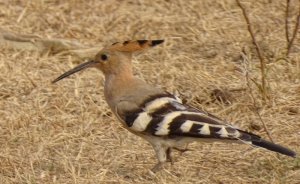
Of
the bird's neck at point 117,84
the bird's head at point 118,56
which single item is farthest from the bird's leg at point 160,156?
the bird's head at point 118,56

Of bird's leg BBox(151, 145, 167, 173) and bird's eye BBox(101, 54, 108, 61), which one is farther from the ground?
bird's eye BBox(101, 54, 108, 61)

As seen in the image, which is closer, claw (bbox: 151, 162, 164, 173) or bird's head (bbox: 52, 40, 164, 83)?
claw (bbox: 151, 162, 164, 173)

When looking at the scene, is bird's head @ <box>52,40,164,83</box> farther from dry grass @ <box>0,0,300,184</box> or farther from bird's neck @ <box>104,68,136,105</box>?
dry grass @ <box>0,0,300,184</box>

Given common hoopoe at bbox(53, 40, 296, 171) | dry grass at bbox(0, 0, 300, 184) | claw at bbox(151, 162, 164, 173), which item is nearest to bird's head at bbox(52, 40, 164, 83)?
common hoopoe at bbox(53, 40, 296, 171)

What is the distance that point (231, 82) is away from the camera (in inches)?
270

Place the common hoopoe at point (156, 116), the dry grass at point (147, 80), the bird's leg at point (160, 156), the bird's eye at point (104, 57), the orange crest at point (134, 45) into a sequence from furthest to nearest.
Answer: the bird's eye at point (104, 57)
the orange crest at point (134, 45)
the dry grass at point (147, 80)
the bird's leg at point (160, 156)
the common hoopoe at point (156, 116)

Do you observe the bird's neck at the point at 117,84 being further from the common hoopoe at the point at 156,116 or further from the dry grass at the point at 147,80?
the dry grass at the point at 147,80

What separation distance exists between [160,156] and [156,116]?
226 millimetres

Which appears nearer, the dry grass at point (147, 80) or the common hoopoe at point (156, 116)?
the common hoopoe at point (156, 116)

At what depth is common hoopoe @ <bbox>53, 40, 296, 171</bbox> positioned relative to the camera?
4980mm

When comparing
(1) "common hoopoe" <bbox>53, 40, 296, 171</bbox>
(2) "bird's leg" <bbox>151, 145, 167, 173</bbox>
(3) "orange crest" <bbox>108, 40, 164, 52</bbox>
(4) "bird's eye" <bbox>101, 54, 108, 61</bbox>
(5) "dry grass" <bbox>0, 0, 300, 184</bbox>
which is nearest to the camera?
(1) "common hoopoe" <bbox>53, 40, 296, 171</bbox>

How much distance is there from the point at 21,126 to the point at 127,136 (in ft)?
2.25

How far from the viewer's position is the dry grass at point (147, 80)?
5344mm

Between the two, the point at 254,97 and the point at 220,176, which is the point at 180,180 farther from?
the point at 254,97
